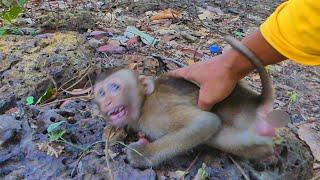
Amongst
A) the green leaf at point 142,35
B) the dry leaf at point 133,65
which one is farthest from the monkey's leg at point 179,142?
the green leaf at point 142,35

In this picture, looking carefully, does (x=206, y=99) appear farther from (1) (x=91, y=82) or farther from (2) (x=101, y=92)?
(1) (x=91, y=82)

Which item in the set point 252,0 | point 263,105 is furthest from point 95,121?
point 252,0

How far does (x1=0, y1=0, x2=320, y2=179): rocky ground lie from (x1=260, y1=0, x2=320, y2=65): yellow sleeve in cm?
87

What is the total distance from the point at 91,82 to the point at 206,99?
4.04 ft

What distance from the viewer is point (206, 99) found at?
10.3 feet

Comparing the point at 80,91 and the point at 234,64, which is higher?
the point at 234,64

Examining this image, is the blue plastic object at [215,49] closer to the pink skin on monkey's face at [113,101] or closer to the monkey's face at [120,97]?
the monkey's face at [120,97]

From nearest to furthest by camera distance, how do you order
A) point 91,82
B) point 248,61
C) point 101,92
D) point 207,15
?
point 248,61, point 101,92, point 91,82, point 207,15

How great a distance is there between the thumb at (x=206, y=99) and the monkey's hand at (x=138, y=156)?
14.8 inches

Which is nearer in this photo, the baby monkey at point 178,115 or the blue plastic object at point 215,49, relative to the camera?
the baby monkey at point 178,115

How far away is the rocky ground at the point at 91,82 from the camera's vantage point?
3.20 metres

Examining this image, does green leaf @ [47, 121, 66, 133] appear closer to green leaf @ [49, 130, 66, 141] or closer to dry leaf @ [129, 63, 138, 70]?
green leaf @ [49, 130, 66, 141]

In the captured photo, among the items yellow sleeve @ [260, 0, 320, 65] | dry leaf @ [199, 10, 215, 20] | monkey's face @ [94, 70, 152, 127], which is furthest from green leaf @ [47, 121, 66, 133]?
dry leaf @ [199, 10, 215, 20]

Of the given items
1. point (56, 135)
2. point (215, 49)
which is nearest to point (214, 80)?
point (56, 135)
